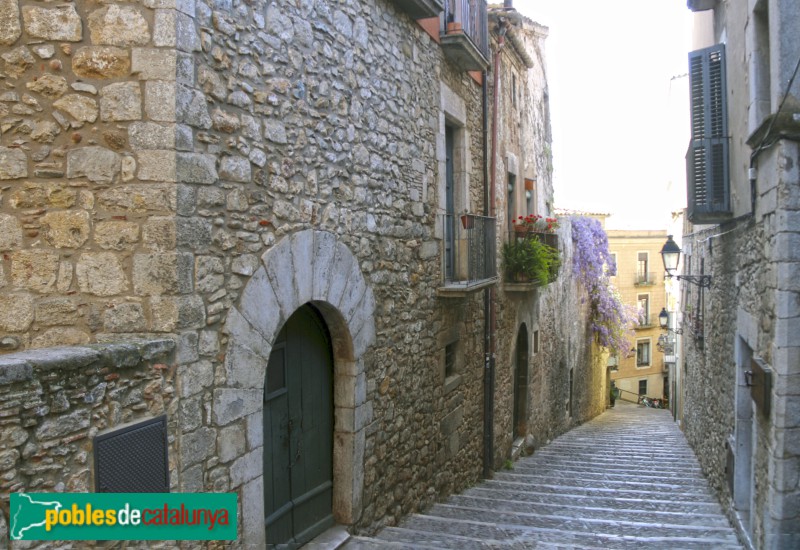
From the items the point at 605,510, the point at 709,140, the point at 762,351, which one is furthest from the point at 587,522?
the point at 709,140

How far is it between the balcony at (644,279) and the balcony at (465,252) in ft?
94.0

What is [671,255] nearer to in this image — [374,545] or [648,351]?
[374,545]

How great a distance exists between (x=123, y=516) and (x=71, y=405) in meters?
0.61

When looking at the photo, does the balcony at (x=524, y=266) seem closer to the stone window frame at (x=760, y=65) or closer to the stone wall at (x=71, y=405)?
the stone window frame at (x=760, y=65)

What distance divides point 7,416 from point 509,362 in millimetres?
8511

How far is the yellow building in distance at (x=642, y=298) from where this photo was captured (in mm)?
34375

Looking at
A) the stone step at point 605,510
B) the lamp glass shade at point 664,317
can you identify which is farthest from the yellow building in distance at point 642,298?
the stone step at point 605,510

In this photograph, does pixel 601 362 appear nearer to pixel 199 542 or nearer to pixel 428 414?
pixel 428 414

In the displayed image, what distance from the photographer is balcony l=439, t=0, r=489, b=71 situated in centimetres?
714

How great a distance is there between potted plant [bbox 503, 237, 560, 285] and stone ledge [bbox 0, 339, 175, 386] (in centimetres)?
738

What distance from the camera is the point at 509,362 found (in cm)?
1053

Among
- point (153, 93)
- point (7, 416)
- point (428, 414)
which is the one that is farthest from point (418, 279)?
point (7, 416)

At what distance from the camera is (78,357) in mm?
2969

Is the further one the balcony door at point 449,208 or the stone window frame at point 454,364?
the balcony door at point 449,208
